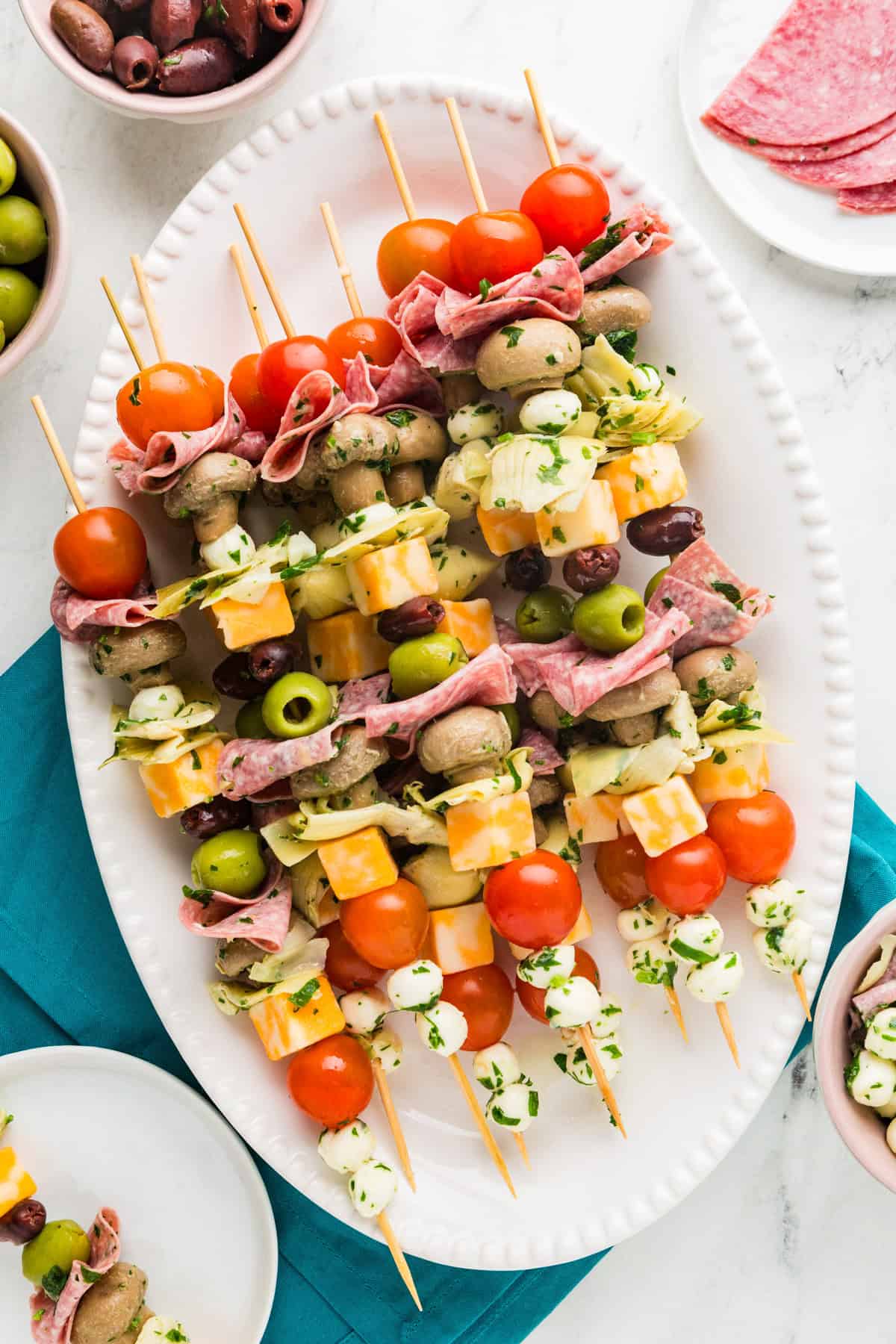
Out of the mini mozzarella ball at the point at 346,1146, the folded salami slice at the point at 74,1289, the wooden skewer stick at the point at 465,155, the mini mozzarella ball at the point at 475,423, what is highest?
the wooden skewer stick at the point at 465,155

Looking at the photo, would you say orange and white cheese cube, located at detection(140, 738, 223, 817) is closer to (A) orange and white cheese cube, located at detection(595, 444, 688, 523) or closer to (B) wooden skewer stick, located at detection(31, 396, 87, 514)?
(B) wooden skewer stick, located at detection(31, 396, 87, 514)

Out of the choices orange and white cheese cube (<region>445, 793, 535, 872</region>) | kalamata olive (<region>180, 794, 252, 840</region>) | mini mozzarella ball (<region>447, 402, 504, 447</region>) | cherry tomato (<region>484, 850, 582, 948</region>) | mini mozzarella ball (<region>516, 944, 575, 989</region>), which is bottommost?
mini mozzarella ball (<region>516, 944, 575, 989</region>)

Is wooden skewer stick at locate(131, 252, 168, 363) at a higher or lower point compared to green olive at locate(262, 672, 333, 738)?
higher

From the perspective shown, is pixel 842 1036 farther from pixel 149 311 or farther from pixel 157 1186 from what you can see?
pixel 149 311

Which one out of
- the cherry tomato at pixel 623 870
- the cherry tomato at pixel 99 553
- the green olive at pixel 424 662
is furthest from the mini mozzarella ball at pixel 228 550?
the cherry tomato at pixel 623 870

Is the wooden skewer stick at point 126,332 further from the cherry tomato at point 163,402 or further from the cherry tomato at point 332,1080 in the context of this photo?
the cherry tomato at point 332,1080

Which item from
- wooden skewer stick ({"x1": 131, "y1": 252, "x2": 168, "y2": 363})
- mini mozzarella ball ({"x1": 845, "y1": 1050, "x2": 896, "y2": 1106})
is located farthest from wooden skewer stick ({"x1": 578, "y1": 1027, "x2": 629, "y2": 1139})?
wooden skewer stick ({"x1": 131, "y1": 252, "x2": 168, "y2": 363})
